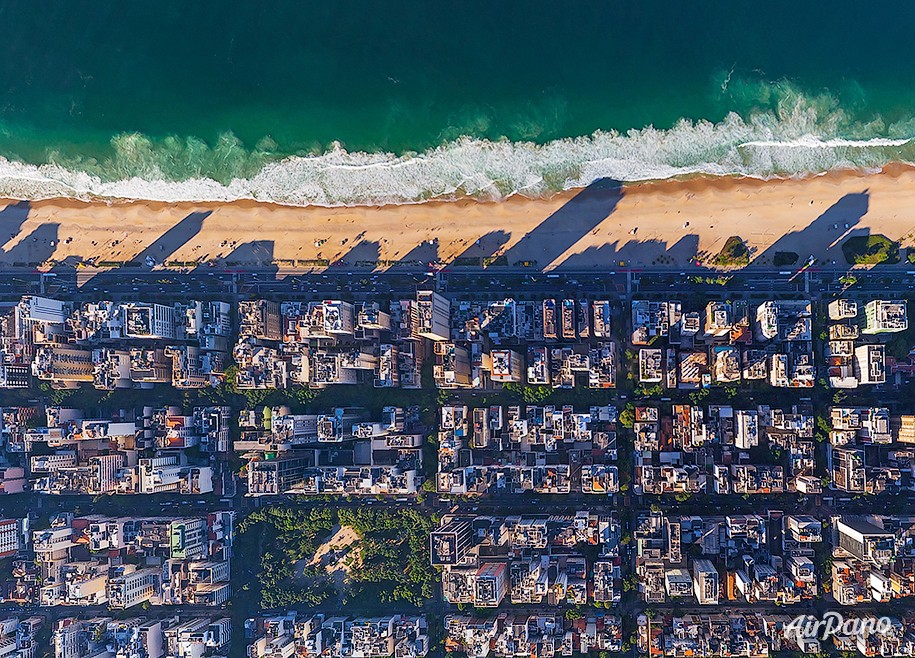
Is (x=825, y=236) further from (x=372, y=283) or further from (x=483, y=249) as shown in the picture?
(x=372, y=283)

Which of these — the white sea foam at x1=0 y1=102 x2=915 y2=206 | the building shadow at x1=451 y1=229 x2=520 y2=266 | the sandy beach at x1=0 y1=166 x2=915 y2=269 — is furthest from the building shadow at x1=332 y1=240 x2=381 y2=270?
the building shadow at x1=451 y1=229 x2=520 y2=266

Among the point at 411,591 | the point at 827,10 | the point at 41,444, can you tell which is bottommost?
the point at 411,591

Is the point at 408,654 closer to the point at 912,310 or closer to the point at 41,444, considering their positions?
the point at 41,444

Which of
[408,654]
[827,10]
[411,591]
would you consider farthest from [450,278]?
[827,10]

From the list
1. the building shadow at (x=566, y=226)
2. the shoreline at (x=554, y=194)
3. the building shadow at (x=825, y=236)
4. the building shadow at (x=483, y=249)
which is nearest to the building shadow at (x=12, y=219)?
the shoreline at (x=554, y=194)

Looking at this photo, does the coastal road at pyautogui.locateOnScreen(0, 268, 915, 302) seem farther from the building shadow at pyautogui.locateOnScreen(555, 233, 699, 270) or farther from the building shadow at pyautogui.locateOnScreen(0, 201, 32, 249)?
the building shadow at pyautogui.locateOnScreen(0, 201, 32, 249)

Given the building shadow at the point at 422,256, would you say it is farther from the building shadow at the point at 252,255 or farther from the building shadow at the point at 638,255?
the building shadow at the point at 252,255
